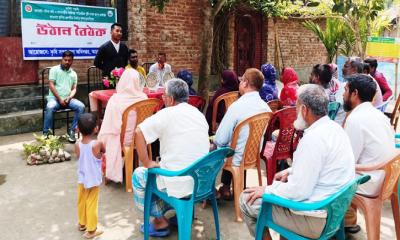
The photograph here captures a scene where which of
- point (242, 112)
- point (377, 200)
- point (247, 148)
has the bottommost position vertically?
point (377, 200)

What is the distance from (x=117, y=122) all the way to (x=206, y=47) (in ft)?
11.5

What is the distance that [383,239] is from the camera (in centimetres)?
321

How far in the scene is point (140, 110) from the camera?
161 inches

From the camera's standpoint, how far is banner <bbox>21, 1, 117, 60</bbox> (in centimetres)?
663

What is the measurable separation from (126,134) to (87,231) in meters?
1.20

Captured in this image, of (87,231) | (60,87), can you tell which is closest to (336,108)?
(87,231)

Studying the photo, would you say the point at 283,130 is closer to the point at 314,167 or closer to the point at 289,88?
the point at 289,88

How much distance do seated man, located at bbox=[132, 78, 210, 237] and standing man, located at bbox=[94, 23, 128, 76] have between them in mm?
3747

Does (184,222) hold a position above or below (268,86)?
below

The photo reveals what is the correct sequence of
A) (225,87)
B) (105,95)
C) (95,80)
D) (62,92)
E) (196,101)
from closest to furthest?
(196,101), (225,87), (105,95), (62,92), (95,80)

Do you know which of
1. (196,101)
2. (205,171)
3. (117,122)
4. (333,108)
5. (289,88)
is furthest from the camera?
(289,88)

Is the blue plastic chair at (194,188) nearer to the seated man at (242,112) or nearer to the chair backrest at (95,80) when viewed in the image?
the seated man at (242,112)

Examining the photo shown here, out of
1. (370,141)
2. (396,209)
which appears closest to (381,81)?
(396,209)

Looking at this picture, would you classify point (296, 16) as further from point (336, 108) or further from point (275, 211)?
point (275, 211)
